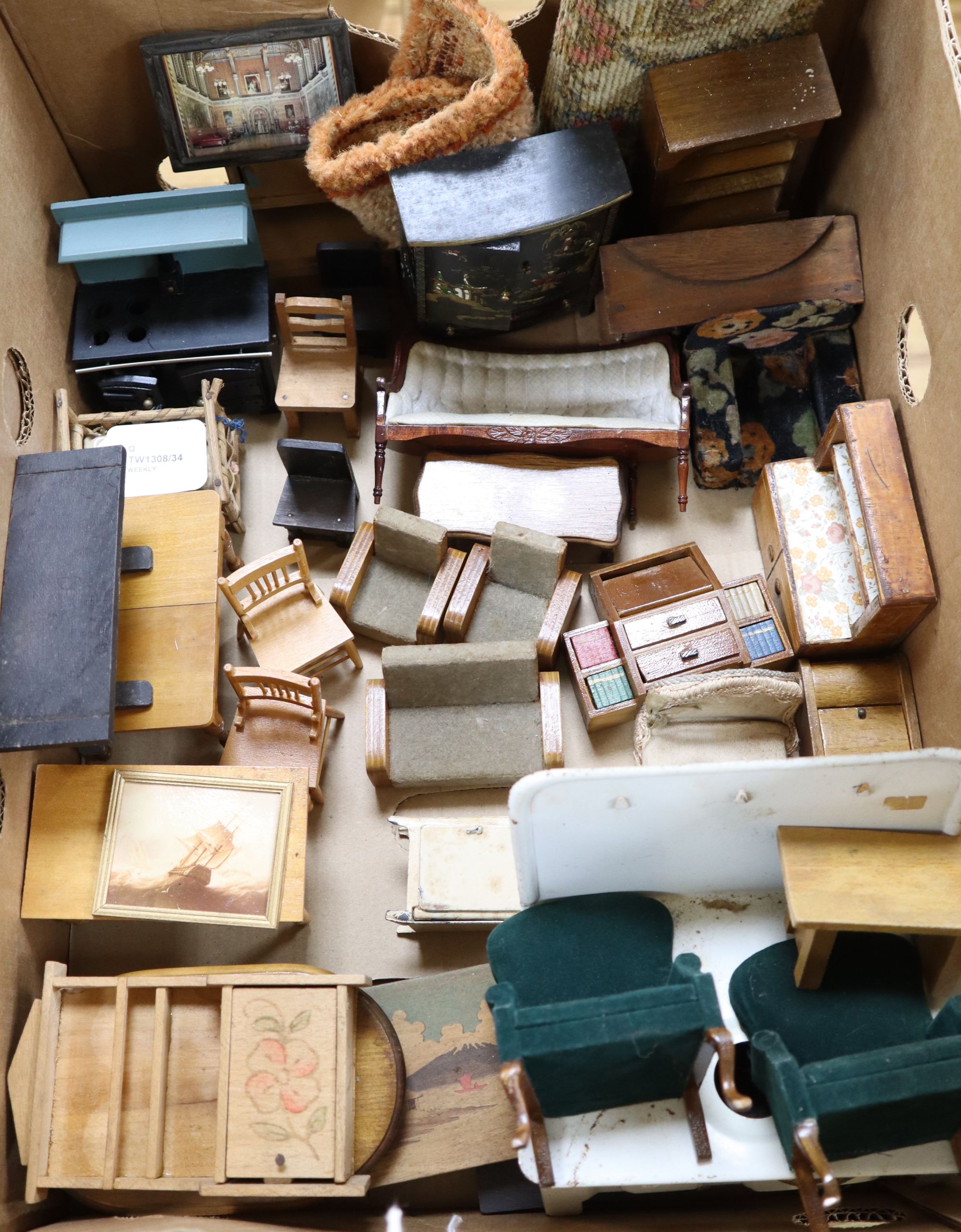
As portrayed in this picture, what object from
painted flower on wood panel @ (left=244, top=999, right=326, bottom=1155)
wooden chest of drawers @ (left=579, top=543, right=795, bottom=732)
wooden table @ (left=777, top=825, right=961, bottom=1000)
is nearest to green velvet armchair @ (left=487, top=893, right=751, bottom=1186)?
wooden table @ (left=777, top=825, right=961, bottom=1000)

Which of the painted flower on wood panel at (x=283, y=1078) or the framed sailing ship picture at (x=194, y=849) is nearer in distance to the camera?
the painted flower on wood panel at (x=283, y=1078)

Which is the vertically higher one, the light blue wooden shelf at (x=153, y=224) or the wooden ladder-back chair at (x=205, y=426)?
the light blue wooden shelf at (x=153, y=224)

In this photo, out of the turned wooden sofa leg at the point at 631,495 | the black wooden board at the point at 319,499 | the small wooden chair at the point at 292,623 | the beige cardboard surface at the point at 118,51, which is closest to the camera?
the beige cardboard surface at the point at 118,51

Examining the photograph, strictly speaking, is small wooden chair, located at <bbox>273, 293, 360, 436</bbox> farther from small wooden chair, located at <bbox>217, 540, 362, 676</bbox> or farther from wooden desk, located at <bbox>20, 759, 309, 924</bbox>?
wooden desk, located at <bbox>20, 759, 309, 924</bbox>

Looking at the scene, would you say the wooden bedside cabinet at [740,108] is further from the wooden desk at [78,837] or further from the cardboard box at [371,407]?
the wooden desk at [78,837]

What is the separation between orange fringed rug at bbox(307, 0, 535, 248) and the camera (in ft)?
12.3

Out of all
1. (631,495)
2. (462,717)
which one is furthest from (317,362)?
(462,717)

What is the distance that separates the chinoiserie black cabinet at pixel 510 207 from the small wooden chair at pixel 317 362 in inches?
19.3

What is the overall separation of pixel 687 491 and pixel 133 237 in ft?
8.45

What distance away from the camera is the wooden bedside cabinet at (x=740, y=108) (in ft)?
12.4

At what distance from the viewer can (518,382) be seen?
4.41 meters

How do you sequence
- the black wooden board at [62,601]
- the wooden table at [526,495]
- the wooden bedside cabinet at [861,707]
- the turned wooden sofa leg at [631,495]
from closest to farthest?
the black wooden board at [62,601], the wooden bedside cabinet at [861,707], the wooden table at [526,495], the turned wooden sofa leg at [631,495]

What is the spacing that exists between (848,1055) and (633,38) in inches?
139

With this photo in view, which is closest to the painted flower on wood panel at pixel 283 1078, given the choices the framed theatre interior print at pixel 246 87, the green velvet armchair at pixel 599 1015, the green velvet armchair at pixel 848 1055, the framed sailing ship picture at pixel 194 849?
the framed sailing ship picture at pixel 194 849
